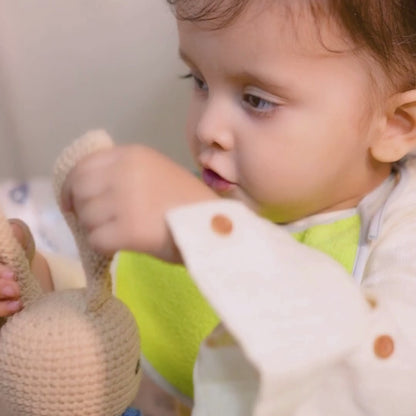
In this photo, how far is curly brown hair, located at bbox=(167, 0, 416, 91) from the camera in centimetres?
57

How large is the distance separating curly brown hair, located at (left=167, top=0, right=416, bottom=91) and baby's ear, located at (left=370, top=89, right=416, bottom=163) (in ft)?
0.08

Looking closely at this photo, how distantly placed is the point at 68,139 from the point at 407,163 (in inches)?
19.8

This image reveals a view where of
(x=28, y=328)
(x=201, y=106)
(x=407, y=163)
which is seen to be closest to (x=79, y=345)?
(x=28, y=328)

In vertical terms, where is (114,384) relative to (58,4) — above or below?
below

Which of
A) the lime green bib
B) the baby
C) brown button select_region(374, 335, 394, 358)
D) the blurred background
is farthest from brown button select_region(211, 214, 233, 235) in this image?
the blurred background

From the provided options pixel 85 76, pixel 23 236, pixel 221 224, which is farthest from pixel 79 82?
pixel 221 224

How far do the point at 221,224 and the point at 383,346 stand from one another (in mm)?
159

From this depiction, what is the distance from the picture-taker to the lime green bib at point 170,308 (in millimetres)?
764

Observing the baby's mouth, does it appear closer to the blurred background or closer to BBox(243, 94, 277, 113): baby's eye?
BBox(243, 94, 277, 113): baby's eye

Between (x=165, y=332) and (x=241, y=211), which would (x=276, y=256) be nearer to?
(x=241, y=211)

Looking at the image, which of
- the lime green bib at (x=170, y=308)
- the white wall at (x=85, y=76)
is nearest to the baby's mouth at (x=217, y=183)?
the lime green bib at (x=170, y=308)

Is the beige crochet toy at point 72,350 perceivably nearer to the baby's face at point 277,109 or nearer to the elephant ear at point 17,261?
the elephant ear at point 17,261

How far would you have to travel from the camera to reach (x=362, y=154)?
661mm

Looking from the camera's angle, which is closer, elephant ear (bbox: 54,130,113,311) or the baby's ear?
elephant ear (bbox: 54,130,113,311)
